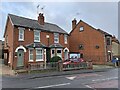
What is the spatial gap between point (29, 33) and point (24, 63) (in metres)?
4.57

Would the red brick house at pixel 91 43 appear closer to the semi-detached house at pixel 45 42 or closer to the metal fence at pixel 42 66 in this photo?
the semi-detached house at pixel 45 42

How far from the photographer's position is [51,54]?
1065 inches

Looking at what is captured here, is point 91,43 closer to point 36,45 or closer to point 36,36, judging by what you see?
point 36,36

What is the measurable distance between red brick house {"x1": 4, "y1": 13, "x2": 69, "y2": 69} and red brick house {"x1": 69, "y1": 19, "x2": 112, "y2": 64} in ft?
21.9

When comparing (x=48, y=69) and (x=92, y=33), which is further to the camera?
(x=92, y=33)

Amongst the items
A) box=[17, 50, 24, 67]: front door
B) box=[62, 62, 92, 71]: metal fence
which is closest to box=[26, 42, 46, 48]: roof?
box=[17, 50, 24, 67]: front door

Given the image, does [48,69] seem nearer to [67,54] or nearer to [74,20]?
[67,54]

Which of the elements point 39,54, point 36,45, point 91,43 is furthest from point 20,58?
point 91,43

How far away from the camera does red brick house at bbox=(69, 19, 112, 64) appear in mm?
32375

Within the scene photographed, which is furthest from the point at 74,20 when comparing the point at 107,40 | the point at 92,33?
the point at 107,40

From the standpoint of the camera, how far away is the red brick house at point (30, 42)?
75.1 feet

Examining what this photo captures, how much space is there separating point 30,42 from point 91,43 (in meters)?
14.5

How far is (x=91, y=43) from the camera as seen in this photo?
34.0 metres

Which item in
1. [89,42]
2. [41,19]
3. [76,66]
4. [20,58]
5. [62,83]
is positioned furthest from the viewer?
[89,42]
